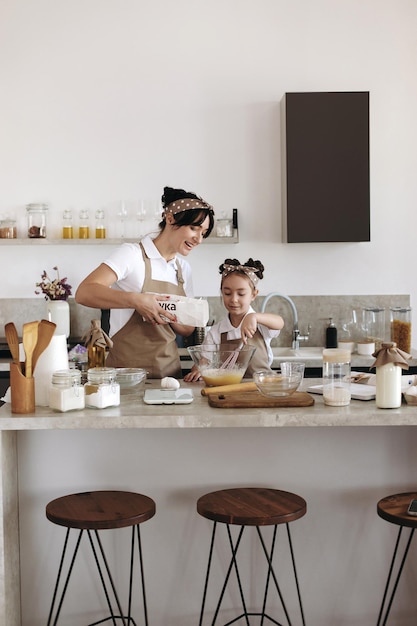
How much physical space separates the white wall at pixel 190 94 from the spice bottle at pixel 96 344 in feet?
7.71

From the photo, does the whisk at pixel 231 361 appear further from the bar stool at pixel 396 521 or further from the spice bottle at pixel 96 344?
the bar stool at pixel 396 521

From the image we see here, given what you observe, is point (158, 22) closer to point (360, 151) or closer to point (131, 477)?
point (360, 151)

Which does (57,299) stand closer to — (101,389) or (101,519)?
(101,389)

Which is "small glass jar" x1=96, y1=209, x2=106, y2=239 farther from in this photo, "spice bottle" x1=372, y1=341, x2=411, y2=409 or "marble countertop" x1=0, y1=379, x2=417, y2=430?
"spice bottle" x1=372, y1=341, x2=411, y2=409

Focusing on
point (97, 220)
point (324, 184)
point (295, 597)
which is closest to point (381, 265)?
point (324, 184)

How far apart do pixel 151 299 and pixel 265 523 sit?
1.02 meters

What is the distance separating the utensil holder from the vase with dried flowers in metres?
2.40

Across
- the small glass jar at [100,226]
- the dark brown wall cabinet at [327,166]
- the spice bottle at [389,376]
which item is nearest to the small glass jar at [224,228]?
the dark brown wall cabinet at [327,166]

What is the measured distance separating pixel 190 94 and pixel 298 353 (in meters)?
1.77

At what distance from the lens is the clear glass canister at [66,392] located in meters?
2.49

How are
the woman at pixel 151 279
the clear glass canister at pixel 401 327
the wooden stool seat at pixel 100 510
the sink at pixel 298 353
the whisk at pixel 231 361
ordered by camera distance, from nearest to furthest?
the wooden stool seat at pixel 100 510
the whisk at pixel 231 361
the woman at pixel 151 279
the sink at pixel 298 353
the clear glass canister at pixel 401 327

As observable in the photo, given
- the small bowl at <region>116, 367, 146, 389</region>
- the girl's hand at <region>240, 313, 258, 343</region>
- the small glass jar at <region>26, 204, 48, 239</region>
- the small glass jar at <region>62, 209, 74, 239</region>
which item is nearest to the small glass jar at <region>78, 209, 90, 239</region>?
the small glass jar at <region>62, 209, 74, 239</region>

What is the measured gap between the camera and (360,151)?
4703mm

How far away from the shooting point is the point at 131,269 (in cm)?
333
